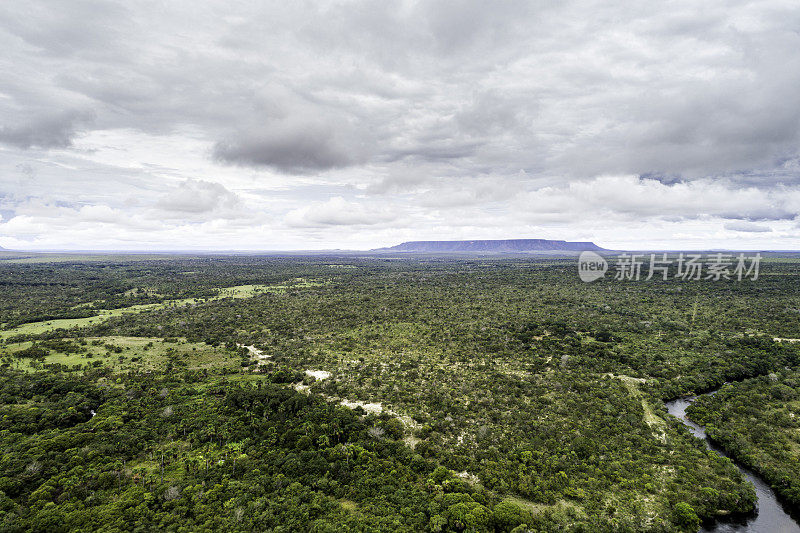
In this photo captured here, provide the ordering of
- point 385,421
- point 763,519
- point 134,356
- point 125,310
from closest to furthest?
point 763,519, point 385,421, point 134,356, point 125,310

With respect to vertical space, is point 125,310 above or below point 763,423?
above

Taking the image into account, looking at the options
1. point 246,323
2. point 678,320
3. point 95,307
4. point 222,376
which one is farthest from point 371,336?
point 95,307

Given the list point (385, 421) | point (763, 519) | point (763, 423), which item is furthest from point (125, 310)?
point (763, 423)

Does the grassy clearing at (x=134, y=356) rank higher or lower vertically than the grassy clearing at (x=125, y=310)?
lower

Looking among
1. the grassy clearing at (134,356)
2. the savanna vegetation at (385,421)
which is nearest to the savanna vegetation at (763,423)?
the savanna vegetation at (385,421)

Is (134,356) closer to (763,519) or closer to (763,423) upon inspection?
(763,519)

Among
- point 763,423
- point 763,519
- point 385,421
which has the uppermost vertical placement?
point 763,423

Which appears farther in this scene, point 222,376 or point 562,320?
point 562,320

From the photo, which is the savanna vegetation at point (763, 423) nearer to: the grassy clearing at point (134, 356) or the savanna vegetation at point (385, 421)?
the savanna vegetation at point (385, 421)

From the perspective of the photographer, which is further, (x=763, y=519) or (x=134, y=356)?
(x=134, y=356)

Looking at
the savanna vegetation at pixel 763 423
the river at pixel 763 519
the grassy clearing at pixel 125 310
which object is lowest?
the river at pixel 763 519

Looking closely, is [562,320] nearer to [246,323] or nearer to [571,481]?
[571,481]
